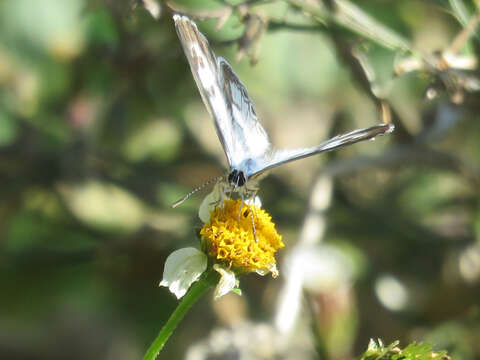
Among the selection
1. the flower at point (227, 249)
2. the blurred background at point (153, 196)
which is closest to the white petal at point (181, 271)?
the flower at point (227, 249)

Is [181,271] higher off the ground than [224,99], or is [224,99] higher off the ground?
[224,99]

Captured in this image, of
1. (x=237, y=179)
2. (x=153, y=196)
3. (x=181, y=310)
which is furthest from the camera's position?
(x=153, y=196)

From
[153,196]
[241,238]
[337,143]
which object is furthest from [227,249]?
[153,196]

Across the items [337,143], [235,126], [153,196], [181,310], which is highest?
[153,196]

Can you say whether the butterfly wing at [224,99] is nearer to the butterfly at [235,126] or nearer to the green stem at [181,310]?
the butterfly at [235,126]

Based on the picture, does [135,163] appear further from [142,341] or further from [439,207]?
[439,207]

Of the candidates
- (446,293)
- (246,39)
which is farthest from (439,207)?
(246,39)

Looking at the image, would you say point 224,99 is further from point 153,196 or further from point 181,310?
point 153,196
